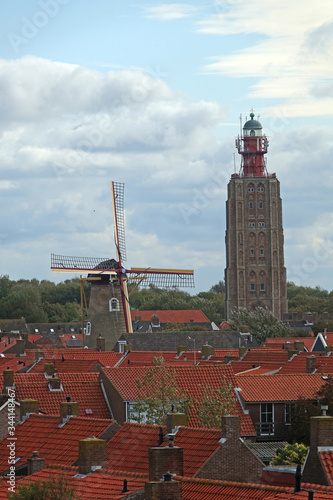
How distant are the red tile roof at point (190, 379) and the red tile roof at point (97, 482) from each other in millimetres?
18117

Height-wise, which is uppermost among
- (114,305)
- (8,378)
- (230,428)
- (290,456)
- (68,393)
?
(114,305)

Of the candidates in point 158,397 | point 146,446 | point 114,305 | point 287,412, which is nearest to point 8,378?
point 158,397

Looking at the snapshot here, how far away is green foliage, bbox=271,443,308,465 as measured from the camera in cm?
3612

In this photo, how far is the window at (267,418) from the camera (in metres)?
46.7

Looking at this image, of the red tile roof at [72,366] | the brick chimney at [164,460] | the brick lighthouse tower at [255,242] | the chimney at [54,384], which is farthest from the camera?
the brick lighthouse tower at [255,242]

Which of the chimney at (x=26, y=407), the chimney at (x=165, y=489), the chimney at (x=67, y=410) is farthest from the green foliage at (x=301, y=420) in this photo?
the chimney at (x=165, y=489)

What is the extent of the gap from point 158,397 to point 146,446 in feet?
40.5

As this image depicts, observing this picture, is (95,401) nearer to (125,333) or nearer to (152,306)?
(125,333)

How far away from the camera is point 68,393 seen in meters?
43.3

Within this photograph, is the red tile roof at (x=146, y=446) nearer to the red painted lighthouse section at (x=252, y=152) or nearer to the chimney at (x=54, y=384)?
the chimney at (x=54, y=384)

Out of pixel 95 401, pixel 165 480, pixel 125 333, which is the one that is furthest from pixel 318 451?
pixel 125 333

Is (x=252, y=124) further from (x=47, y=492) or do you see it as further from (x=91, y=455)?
(x=47, y=492)

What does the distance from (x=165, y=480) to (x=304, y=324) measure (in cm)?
13918

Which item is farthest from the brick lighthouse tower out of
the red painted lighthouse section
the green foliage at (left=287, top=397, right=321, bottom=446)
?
the green foliage at (left=287, top=397, right=321, bottom=446)
